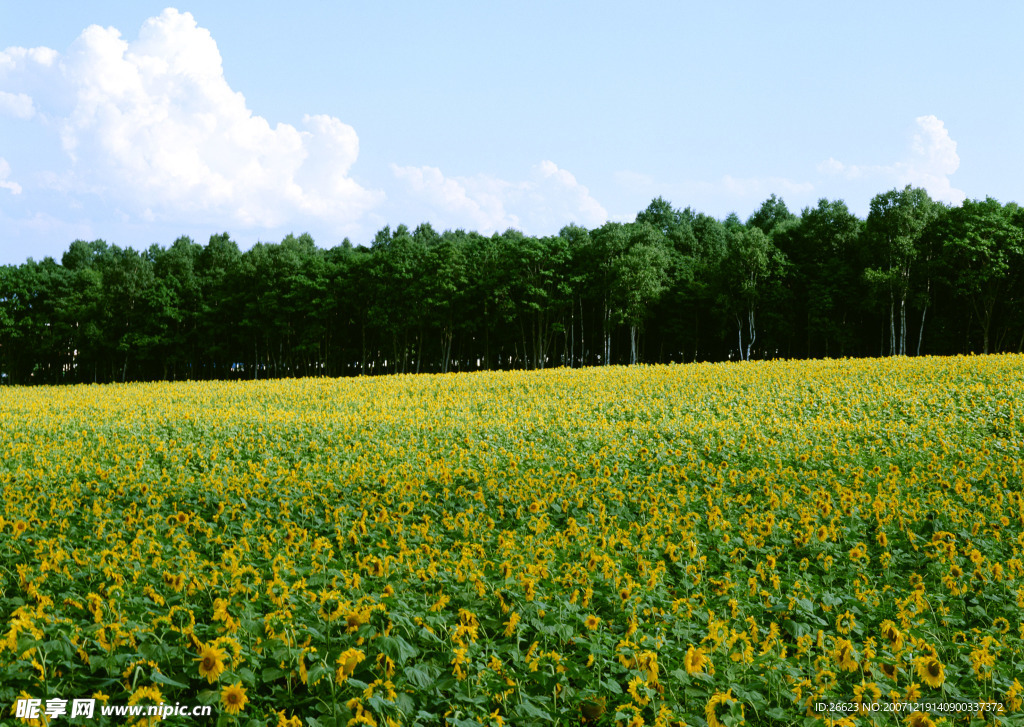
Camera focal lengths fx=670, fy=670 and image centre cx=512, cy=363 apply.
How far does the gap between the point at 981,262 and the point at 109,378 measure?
7206cm

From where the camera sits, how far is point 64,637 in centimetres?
439

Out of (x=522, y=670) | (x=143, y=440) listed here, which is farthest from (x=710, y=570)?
(x=143, y=440)

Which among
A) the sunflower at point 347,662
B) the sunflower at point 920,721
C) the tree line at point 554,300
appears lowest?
the sunflower at point 920,721

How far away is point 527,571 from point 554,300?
141 ft

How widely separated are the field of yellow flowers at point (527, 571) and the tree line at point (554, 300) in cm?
3141

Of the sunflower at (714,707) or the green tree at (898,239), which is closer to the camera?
the sunflower at (714,707)

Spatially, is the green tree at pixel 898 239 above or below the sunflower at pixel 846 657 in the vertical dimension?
above

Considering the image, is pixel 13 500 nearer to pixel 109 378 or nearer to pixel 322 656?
pixel 322 656

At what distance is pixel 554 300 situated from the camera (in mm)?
48688

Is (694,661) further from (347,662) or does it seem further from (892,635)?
(347,662)

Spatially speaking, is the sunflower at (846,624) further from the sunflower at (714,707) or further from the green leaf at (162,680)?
the green leaf at (162,680)

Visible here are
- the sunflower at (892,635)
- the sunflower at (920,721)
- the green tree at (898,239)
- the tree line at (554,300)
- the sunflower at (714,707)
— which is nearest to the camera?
the sunflower at (920,721)

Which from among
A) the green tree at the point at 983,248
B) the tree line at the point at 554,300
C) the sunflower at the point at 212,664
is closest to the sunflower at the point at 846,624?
the sunflower at the point at 212,664

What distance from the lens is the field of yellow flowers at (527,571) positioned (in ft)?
14.0
